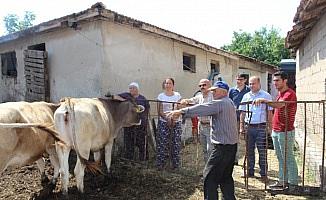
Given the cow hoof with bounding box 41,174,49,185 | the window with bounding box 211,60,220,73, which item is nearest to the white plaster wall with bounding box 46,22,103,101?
the cow hoof with bounding box 41,174,49,185

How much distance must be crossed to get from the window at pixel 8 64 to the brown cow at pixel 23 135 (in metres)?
5.56

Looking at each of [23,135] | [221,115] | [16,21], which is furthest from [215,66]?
[16,21]

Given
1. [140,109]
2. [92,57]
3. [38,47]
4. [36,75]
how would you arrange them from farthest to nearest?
[38,47] → [36,75] → [92,57] → [140,109]

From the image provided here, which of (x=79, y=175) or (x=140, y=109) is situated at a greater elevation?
(x=140, y=109)

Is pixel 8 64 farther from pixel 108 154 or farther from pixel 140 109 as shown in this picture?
pixel 108 154

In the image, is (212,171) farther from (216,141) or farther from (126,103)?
(126,103)

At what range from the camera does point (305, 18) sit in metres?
6.64

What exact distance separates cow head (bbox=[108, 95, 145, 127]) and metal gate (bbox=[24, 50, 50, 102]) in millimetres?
2889

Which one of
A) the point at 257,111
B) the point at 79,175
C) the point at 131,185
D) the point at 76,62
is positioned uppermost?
the point at 76,62

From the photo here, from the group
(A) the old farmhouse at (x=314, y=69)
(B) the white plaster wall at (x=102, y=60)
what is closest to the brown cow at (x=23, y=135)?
(B) the white plaster wall at (x=102, y=60)

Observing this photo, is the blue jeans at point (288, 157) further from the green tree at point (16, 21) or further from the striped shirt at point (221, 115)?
the green tree at point (16, 21)

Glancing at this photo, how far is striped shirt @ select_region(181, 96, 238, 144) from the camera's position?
14.4 feet

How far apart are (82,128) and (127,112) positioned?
1.56 m

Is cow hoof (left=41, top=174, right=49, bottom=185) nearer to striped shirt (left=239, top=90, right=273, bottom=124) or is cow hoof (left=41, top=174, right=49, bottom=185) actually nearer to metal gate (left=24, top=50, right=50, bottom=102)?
metal gate (left=24, top=50, right=50, bottom=102)
